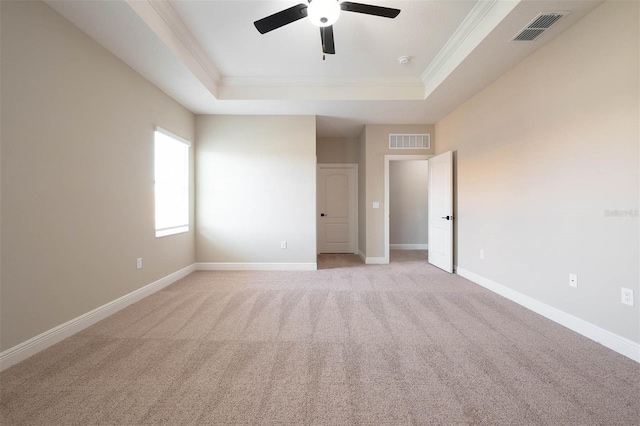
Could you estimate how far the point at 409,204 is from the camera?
6.80 metres

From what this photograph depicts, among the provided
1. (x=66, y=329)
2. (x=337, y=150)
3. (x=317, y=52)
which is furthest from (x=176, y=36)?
(x=337, y=150)

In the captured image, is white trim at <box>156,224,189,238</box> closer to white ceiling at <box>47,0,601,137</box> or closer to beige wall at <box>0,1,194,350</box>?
beige wall at <box>0,1,194,350</box>

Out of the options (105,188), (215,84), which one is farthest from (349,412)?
(215,84)

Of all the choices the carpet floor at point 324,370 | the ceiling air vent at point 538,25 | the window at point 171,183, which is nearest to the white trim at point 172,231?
the window at point 171,183

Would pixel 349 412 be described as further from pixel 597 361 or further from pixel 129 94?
pixel 129 94

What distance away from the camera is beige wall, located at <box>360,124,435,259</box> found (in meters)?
4.94

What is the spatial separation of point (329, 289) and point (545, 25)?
3462 mm

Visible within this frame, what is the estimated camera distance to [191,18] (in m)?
2.53

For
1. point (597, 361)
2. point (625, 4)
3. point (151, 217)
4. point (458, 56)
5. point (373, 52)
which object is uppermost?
point (373, 52)

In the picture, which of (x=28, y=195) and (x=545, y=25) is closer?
(x=28, y=195)

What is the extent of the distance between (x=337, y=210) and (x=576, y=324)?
4466 millimetres

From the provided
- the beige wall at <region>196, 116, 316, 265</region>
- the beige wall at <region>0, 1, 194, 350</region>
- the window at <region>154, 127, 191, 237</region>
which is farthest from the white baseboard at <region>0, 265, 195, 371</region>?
the beige wall at <region>196, 116, 316, 265</region>

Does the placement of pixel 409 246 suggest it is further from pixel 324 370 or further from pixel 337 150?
pixel 324 370

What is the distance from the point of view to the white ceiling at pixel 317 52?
226cm
